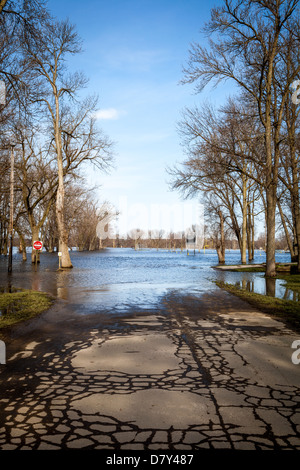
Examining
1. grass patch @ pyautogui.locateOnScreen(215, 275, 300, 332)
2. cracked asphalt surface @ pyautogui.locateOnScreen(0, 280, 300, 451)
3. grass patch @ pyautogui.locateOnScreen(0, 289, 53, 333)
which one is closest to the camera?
cracked asphalt surface @ pyautogui.locateOnScreen(0, 280, 300, 451)

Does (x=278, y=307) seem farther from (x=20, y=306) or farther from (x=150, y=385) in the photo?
(x=20, y=306)

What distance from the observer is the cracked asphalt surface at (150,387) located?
294cm

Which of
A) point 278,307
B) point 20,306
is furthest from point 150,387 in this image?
point 278,307

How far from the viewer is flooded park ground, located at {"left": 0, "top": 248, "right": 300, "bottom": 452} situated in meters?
2.94

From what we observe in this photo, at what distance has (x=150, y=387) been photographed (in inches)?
156

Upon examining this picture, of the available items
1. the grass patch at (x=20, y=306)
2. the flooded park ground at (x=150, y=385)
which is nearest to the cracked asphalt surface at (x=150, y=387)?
the flooded park ground at (x=150, y=385)

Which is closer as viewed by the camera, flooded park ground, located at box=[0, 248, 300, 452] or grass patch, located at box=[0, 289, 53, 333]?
flooded park ground, located at box=[0, 248, 300, 452]

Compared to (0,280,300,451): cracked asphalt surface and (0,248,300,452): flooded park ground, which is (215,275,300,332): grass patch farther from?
(0,280,300,451): cracked asphalt surface

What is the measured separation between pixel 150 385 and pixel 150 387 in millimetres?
61

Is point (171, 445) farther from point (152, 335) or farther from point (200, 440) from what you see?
point (152, 335)

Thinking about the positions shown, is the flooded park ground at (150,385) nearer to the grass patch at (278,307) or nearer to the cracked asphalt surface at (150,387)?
the cracked asphalt surface at (150,387)

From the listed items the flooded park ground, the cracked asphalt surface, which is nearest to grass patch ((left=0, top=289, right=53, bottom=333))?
the flooded park ground

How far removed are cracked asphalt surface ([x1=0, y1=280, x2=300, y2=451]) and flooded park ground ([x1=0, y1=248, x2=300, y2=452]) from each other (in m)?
0.01

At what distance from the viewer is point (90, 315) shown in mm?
8328
